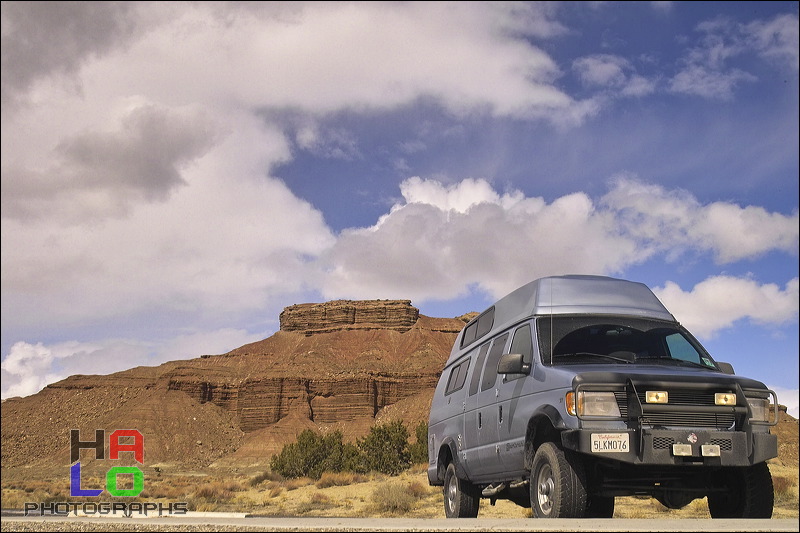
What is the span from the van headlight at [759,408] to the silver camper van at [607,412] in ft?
0.06

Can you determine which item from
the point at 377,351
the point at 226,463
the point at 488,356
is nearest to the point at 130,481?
the point at 226,463

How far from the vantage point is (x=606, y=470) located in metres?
8.76

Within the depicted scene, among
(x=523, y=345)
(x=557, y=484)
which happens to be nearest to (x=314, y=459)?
(x=523, y=345)

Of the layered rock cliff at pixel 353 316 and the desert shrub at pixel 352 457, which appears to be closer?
the desert shrub at pixel 352 457

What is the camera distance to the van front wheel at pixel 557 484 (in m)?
8.34

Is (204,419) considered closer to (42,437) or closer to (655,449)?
(42,437)

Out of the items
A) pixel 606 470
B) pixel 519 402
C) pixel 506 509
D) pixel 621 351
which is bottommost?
pixel 506 509

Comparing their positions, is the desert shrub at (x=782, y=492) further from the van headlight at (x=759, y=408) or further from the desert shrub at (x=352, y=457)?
the desert shrub at (x=352, y=457)

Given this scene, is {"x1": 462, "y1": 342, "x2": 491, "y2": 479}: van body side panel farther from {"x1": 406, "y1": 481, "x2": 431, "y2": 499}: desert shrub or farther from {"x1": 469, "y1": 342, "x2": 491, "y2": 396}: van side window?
{"x1": 406, "y1": 481, "x2": 431, "y2": 499}: desert shrub

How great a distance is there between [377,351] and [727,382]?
122m

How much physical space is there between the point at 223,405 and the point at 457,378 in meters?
106

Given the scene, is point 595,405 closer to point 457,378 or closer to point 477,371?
point 477,371

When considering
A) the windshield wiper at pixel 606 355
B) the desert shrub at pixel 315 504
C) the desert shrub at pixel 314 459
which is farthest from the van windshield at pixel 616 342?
the desert shrub at pixel 314 459

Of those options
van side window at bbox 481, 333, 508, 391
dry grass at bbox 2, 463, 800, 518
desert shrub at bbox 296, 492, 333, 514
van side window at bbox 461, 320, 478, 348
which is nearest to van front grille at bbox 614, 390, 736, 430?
van side window at bbox 481, 333, 508, 391
